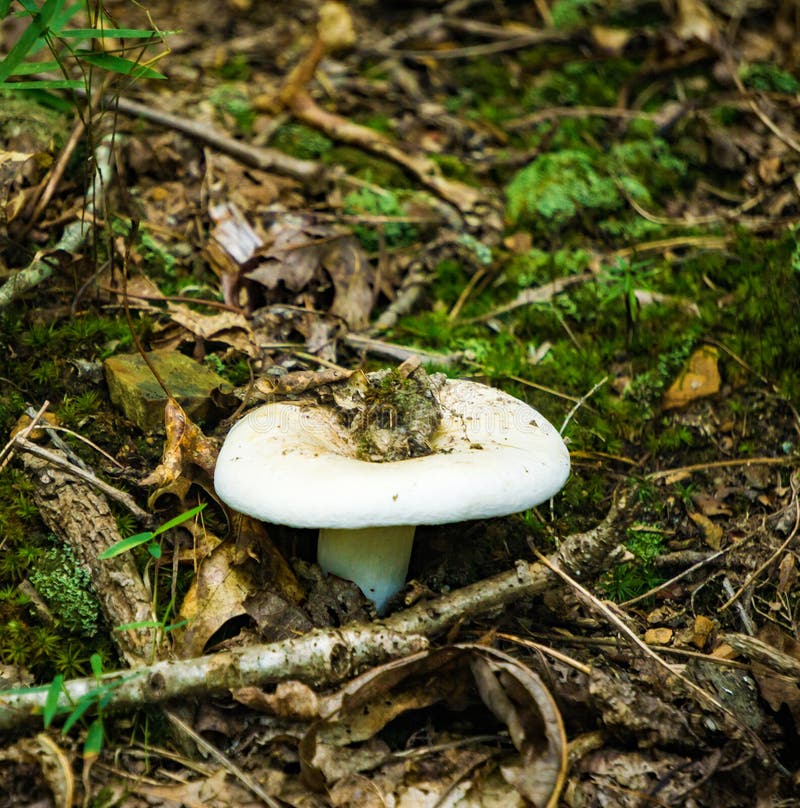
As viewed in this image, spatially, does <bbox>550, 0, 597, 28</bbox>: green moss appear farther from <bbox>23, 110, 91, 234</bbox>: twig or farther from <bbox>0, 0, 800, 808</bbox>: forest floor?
<bbox>23, 110, 91, 234</bbox>: twig

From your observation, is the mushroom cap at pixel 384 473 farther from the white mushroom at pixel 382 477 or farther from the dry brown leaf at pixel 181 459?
the dry brown leaf at pixel 181 459

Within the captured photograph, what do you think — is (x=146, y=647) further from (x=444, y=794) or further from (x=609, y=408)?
(x=609, y=408)

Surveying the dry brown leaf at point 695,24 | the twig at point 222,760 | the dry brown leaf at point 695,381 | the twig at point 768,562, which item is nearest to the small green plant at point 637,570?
the twig at point 768,562

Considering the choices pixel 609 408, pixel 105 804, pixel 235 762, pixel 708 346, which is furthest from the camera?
pixel 708 346

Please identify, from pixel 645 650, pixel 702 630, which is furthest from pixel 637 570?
pixel 645 650

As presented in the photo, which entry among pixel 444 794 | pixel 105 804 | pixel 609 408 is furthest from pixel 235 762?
pixel 609 408

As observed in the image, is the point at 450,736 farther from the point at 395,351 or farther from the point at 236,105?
the point at 236,105

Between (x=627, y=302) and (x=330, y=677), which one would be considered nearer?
(x=330, y=677)
